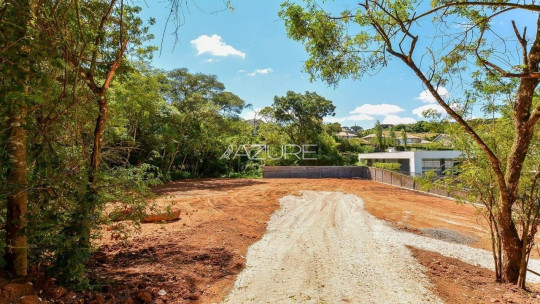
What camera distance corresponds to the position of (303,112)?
79.6ft

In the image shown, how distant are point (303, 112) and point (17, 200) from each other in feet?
74.9

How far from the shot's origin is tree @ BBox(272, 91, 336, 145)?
947 inches

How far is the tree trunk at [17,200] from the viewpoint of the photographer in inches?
86.3

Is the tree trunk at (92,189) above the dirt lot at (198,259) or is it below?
above

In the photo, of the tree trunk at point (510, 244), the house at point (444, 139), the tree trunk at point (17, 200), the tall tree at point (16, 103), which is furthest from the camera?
the house at point (444, 139)

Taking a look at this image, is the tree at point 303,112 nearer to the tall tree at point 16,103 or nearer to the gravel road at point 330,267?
the gravel road at point 330,267

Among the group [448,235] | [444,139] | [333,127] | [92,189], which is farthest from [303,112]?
[92,189]

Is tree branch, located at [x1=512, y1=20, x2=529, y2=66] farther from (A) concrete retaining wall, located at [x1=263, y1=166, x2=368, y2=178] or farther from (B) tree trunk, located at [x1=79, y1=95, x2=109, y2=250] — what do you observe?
(A) concrete retaining wall, located at [x1=263, y1=166, x2=368, y2=178]

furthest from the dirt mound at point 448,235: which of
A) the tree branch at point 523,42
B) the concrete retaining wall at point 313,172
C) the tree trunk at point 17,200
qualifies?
the concrete retaining wall at point 313,172

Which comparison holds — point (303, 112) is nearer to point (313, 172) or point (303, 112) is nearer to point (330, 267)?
point (313, 172)

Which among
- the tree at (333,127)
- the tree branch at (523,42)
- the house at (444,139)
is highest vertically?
the tree at (333,127)

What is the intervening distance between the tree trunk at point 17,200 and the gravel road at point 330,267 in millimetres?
2050

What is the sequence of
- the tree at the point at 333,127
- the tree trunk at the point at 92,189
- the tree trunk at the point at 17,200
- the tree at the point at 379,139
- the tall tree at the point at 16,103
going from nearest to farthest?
the tall tree at the point at 16,103, the tree trunk at the point at 17,200, the tree trunk at the point at 92,189, the tree at the point at 333,127, the tree at the point at 379,139

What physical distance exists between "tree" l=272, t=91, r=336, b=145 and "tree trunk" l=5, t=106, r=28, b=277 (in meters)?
22.4
